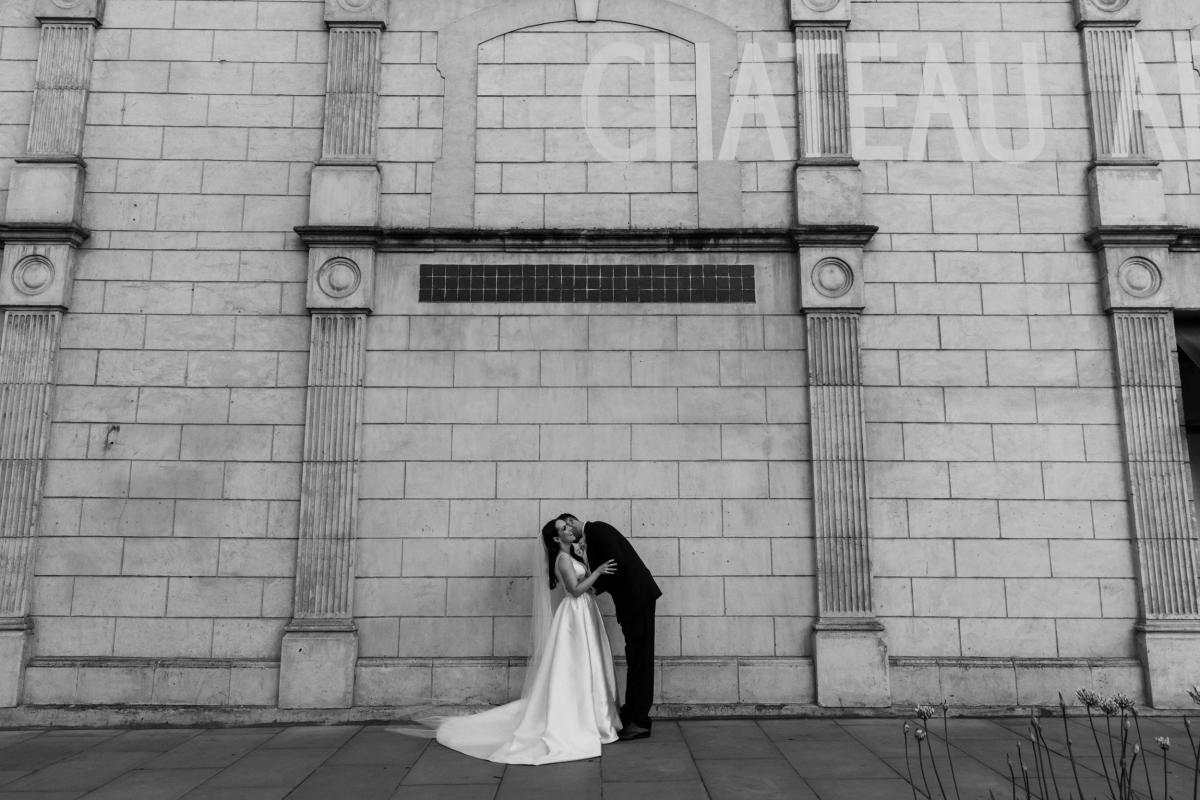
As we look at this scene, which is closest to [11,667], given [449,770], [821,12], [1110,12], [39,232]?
[39,232]

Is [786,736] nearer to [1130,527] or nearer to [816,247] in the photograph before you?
[1130,527]

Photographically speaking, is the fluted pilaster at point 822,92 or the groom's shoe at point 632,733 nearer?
the groom's shoe at point 632,733

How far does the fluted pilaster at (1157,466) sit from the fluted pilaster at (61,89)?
12.5 metres

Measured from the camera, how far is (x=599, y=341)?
8750mm

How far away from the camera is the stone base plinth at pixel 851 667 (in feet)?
26.3

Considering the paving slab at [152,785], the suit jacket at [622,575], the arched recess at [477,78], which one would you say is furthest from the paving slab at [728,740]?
the arched recess at [477,78]

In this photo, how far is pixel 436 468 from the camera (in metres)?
8.52

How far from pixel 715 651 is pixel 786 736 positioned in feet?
3.84

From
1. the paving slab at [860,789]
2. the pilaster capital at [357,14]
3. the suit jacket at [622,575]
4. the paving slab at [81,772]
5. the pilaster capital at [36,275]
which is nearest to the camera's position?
the paving slab at [860,789]

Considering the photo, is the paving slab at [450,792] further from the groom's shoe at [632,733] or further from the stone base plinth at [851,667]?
the stone base plinth at [851,667]

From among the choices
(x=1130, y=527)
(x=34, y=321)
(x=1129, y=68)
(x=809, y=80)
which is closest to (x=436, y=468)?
(x=34, y=321)

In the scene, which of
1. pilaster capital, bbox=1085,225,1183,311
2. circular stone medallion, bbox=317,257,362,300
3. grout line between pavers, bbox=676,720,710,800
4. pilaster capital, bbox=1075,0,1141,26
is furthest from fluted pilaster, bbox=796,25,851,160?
grout line between pavers, bbox=676,720,710,800

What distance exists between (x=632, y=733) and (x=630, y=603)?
1.20m

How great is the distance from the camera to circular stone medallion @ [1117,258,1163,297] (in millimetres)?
8742
